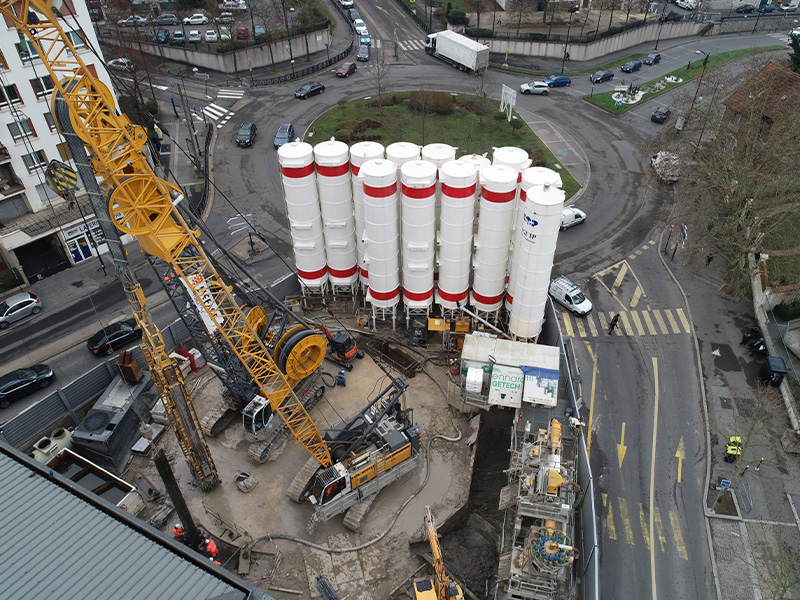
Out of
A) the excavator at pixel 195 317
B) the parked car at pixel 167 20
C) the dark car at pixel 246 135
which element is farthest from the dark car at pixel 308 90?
the excavator at pixel 195 317

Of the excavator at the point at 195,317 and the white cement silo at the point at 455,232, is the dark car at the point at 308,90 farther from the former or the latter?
the excavator at the point at 195,317

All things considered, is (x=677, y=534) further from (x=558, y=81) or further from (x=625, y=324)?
(x=558, y=81)

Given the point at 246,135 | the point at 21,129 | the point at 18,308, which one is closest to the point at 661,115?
the point at 246,135

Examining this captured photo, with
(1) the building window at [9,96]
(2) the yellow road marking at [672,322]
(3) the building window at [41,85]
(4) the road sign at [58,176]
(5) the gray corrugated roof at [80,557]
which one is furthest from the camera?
(3) the building window at [41,85]

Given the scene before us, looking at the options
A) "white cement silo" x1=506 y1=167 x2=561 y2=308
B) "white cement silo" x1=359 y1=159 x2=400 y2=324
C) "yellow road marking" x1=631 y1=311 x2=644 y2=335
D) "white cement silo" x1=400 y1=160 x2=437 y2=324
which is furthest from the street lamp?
"white cement silo" x1=359 y1=159 x2=400 y2=324

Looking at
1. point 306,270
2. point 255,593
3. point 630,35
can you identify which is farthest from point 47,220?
point 630,35

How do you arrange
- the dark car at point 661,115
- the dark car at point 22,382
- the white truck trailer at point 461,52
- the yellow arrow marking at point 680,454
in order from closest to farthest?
the yellow arrow marking at point 680,454 < the dark car at point 22,382 < the dark car at point 661,115 < the white truck trailer at point 461,52

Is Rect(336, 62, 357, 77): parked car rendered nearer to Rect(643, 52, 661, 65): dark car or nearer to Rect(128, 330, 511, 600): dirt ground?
Rect(643, 52, 661, 65): dark car
